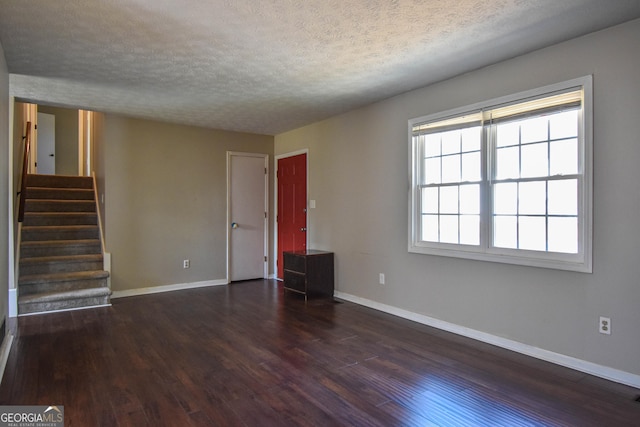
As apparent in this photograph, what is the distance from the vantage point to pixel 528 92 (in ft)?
10.1

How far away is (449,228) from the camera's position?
3.78 m

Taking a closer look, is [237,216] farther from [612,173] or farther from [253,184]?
[612,173]

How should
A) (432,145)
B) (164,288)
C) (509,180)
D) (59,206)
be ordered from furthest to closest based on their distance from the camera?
(59,206), (164,288), (432,145), (509,180)

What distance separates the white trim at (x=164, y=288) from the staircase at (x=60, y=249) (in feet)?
1.18

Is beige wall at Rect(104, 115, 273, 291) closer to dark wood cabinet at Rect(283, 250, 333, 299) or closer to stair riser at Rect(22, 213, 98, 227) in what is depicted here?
stair riser at Rect(22, 213, 98, 227)

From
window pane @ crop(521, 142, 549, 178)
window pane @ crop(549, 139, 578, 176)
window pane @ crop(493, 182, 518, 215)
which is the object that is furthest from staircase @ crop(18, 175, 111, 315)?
window pane @ crop(549, 139, 578, 176)

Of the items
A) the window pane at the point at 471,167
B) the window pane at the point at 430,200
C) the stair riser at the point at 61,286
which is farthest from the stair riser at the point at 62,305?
the window pane at the point at 471,167

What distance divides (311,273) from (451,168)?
2.26 meters

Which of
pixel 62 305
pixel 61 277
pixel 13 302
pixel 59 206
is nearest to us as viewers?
pixel 13 302

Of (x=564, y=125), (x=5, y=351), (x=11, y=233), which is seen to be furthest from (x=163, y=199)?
(x=564, y=125)

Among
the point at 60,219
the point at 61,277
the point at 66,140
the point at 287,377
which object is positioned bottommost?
the point at 287,377

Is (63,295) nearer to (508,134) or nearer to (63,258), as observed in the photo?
(63,258)

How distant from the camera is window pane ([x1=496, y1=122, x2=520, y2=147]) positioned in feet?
10.5

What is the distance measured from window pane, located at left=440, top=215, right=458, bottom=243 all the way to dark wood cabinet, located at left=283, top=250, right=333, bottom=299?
5.80 feet
